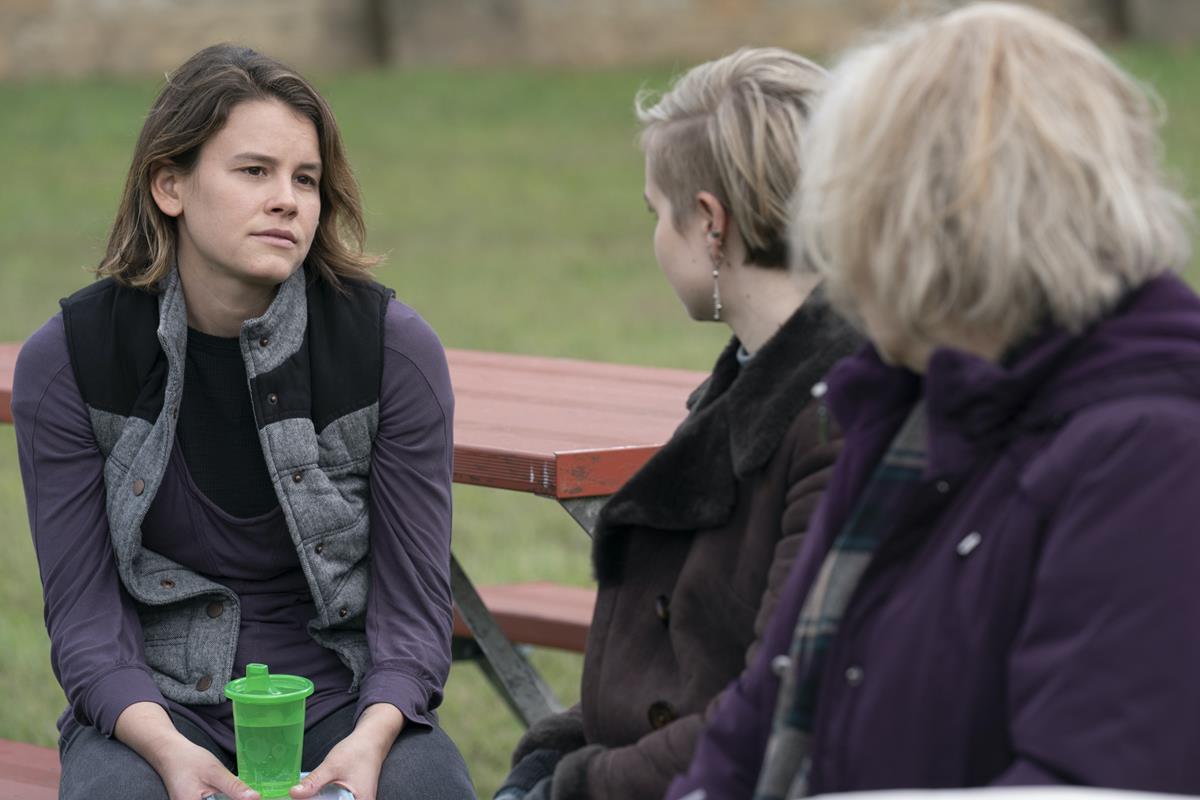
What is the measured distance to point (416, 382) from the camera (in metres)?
2.99

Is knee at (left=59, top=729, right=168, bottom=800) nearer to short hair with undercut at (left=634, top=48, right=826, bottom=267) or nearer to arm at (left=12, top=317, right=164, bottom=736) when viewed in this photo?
arm at (left=12, top=317, right=164, bottom=736)

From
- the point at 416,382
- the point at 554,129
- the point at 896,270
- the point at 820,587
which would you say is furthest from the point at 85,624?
the point at 554,129

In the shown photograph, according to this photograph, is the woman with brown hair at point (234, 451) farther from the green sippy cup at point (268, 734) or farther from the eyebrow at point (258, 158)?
the green sippy cup at point (268, 734)

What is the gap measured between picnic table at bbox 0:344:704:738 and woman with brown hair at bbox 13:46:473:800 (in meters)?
0.22

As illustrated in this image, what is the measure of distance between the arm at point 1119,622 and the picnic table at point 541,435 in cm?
156

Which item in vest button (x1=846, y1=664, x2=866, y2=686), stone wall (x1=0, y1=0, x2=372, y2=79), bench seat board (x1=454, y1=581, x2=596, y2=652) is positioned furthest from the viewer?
stone wall (x1=0, y1=0, x2=372, y2=79)

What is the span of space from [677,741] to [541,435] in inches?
46.7

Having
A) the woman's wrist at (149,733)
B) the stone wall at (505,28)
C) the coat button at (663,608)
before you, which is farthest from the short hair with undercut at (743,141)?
the stone wall at (505,28)

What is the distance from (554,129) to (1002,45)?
607 inches

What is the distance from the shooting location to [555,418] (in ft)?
12.0

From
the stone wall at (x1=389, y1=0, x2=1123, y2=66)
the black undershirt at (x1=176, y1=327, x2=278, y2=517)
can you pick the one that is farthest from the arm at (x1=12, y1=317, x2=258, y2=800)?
the stone wall at (x1=389, y1=0, x2=1123, y2=66)

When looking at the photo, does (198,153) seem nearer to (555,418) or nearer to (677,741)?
(555,418)

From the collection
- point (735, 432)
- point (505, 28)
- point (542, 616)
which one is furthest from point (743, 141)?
point (505, 28)

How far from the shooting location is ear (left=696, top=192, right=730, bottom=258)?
2387mm
